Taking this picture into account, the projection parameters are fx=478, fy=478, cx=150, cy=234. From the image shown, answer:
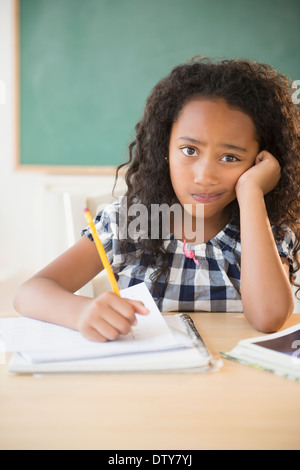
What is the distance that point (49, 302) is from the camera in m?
0.78

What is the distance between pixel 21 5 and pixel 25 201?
1128 millimetres

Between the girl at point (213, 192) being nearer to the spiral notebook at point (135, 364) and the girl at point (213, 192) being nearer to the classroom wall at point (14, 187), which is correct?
the spiral notebook at point (135, 364)

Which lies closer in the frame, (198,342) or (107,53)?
(198,342)

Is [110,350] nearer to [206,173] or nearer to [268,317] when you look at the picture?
[268,317]

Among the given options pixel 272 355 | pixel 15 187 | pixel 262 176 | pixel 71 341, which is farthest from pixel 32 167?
pixel 272 355

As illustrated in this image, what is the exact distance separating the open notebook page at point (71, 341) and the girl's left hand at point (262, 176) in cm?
37

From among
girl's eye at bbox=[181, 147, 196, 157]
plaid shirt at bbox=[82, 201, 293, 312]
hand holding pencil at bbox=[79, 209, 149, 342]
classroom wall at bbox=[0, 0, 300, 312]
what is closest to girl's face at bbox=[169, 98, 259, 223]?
girl's eye at bbox=[181, 147, 196, 157]

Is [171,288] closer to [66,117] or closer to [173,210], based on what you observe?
[173,210]

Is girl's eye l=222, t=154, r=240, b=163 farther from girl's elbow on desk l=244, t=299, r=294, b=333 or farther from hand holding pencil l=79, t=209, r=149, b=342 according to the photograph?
hand holding pencil l=79, t=209, r=149, b=342

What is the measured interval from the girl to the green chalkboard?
1.69 m

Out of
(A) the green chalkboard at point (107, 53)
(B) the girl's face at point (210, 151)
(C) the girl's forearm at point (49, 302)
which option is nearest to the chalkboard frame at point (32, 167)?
(A) the green chalkboard at point (107, 53)

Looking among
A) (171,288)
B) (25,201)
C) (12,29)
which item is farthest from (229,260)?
(12,29)

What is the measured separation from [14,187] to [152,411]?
8.32 feet

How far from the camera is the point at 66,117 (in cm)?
288
